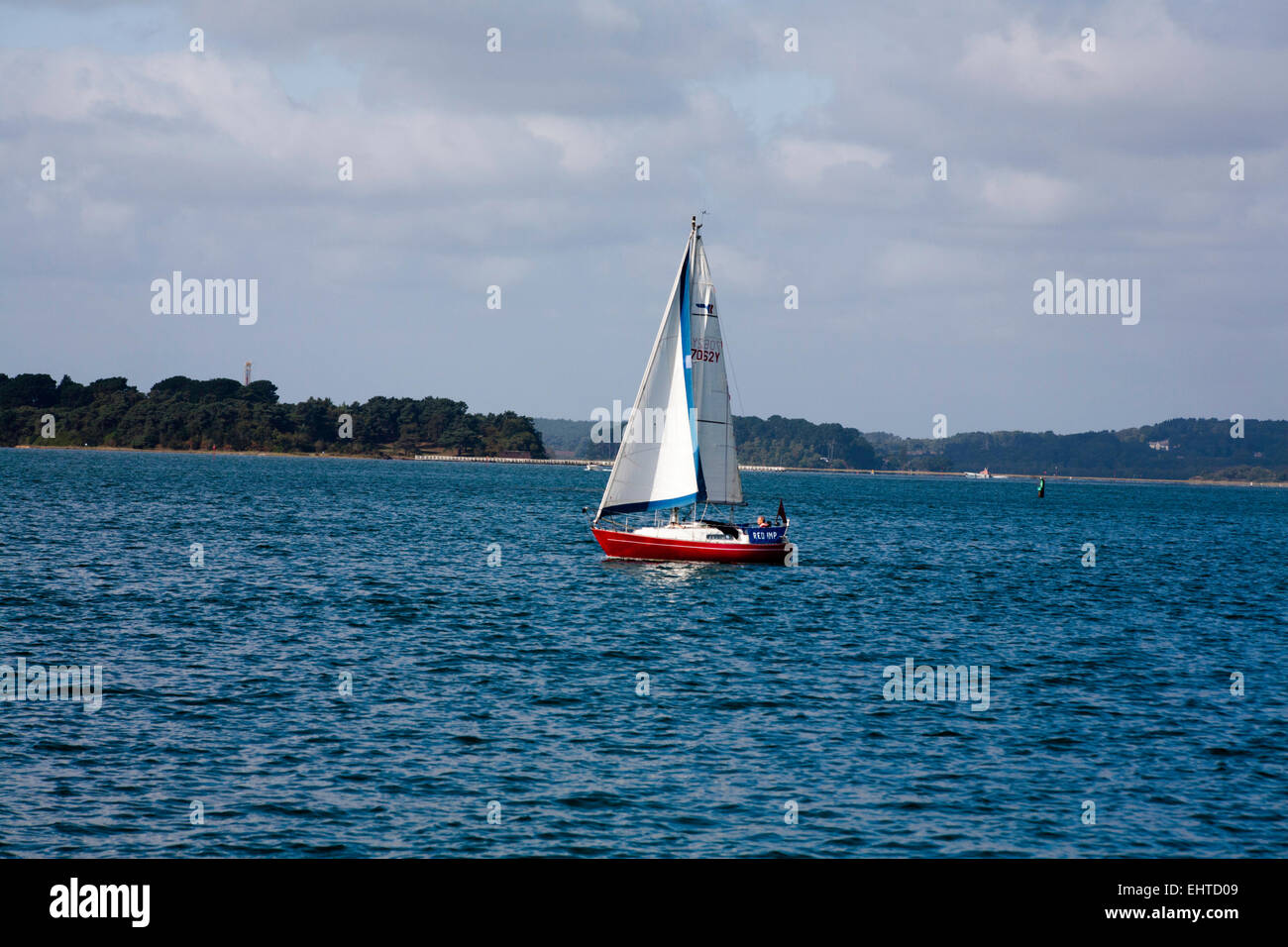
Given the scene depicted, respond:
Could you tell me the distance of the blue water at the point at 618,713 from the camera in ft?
64.8

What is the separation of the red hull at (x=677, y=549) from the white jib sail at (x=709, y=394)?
2.43 m

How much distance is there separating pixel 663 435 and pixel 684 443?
3.68 ft

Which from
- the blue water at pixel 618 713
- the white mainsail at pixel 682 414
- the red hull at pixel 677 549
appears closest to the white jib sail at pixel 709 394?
the white mainsail at pixel 682 414

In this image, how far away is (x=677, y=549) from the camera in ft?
196

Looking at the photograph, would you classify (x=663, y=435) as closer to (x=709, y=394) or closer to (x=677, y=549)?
(x=709, y=394)

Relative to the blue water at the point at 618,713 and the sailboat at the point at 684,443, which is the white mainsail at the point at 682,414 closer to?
the sailboat at the point at 684,443

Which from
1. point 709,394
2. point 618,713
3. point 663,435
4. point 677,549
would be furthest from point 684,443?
point 618,713

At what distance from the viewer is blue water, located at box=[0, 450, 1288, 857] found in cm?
1975

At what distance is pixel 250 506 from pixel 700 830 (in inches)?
3905

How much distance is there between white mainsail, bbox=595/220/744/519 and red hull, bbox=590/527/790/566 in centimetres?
166

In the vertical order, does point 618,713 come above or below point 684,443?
A: below

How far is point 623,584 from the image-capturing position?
54906mm

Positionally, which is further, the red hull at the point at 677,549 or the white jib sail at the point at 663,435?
the red hull at the point at 677,549
